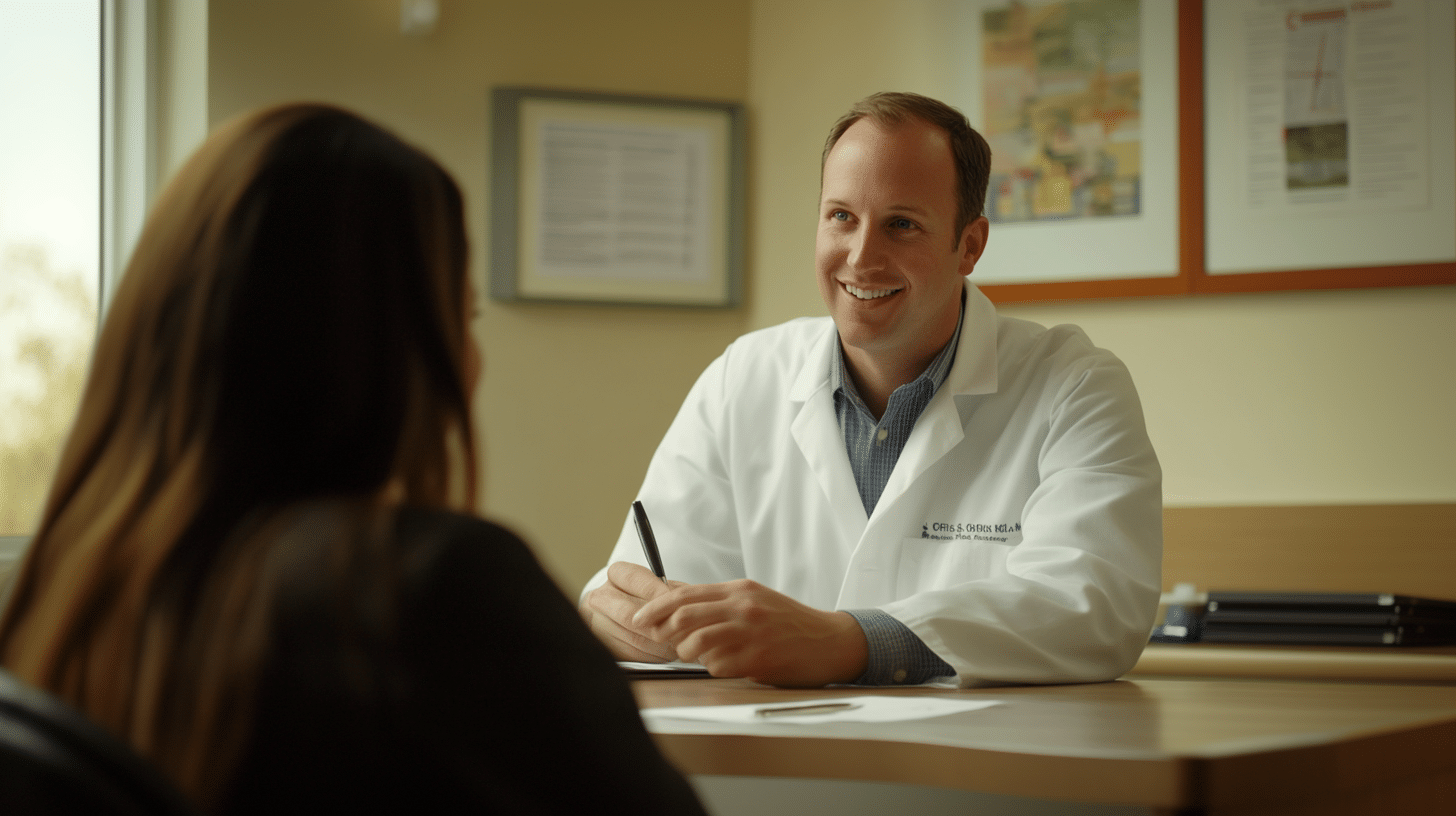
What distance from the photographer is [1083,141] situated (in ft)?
8.73

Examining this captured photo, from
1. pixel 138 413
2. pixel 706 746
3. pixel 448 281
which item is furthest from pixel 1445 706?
pixel 138 413

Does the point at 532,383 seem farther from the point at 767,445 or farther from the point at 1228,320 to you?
the point at 1228,320

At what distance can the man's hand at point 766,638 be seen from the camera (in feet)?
4.11

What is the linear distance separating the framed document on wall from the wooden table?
67.5 inches

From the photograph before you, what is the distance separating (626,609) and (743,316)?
1.45 meters

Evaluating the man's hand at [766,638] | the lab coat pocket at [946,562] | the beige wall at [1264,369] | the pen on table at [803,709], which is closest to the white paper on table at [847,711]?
the pen on table at [803,709]

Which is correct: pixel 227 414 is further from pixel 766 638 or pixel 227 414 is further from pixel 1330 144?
pixel 1330 144

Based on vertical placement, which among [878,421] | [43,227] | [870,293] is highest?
[43,227]

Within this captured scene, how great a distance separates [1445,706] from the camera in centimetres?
116

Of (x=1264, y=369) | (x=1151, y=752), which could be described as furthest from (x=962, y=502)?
(x=1264, y=369)

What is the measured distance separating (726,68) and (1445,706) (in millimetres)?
2123

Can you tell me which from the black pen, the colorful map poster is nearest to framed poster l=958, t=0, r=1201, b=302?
the colorful map poster

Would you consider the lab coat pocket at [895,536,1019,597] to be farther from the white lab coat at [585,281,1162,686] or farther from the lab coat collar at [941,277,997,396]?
the lab coat collar at [941,277,997,396]

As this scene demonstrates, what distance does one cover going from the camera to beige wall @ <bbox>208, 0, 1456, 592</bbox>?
2.46m
